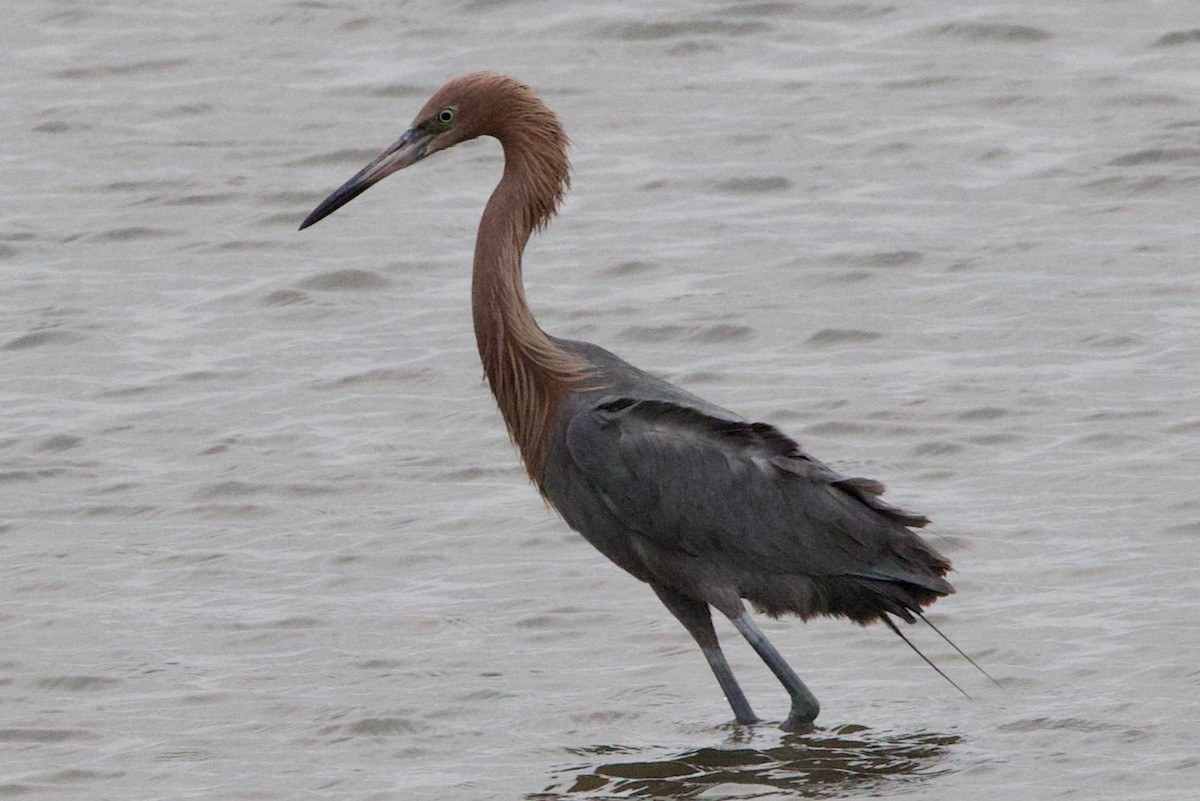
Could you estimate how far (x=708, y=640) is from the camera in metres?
8.07

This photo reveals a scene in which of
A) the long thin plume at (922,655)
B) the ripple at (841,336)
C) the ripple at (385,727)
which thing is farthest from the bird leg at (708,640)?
the ripple at (841,336)

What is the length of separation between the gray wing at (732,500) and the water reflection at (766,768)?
601mm

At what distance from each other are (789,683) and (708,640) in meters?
0.37

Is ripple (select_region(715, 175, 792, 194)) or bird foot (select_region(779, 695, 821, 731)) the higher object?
ripple (select_region(715, 175, 792, 194))

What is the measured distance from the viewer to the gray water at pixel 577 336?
315 inches

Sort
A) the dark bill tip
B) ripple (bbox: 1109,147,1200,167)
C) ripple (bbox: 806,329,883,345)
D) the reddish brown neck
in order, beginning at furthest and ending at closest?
ripple (bbox: 1109,147,1200,167) < ripple (bbox: 806,329,883,345) < the dark bill tip < the reddish brown neck

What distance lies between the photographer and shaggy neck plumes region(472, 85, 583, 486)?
8.26m

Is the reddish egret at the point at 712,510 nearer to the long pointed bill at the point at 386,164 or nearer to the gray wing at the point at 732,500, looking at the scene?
the gray wing at the point at 732,500

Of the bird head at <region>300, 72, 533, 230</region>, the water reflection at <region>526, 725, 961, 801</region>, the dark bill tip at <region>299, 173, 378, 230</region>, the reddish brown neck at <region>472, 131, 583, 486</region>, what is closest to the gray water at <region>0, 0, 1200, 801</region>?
the water reflection at <region>526, 725, 961, 801</region>

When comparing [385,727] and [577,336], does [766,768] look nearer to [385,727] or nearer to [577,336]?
[385,727]

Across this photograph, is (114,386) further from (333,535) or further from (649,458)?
(649,458)

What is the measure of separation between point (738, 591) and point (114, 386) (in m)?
5.25

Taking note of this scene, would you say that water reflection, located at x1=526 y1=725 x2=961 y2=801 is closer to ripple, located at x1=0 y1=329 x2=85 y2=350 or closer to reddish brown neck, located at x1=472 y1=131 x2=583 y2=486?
reddish brown neck, located at x1=472 y1=131 x2=583 y2=486

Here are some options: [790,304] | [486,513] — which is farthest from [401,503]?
[790,304]
